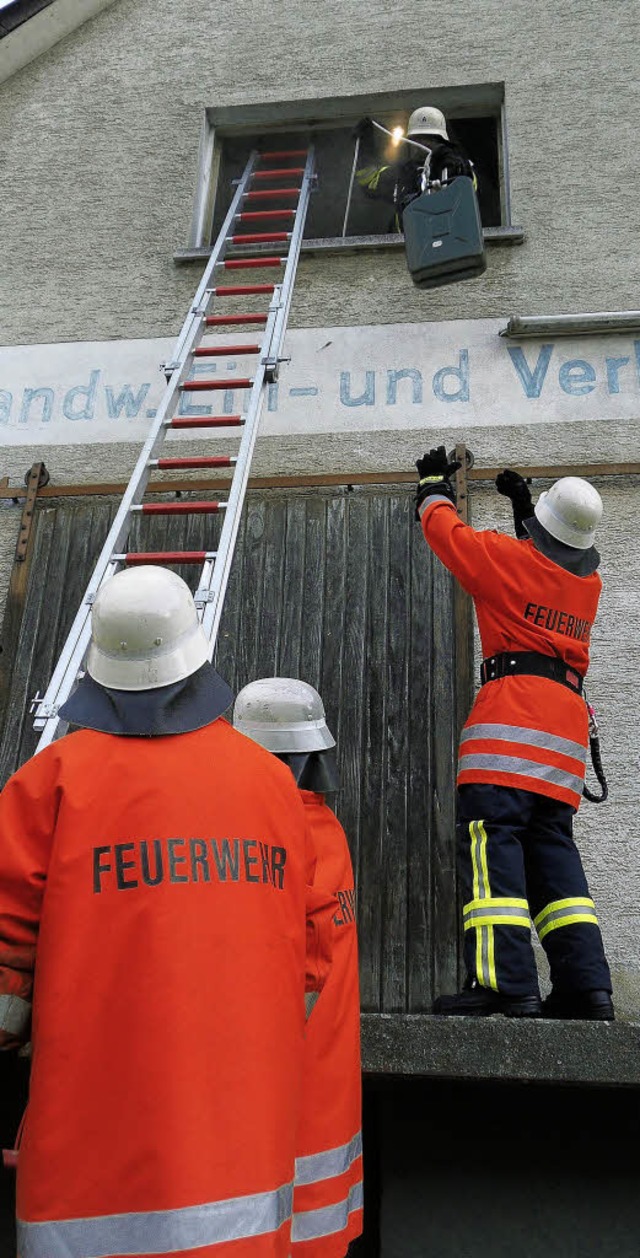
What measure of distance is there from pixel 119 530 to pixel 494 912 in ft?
6.26

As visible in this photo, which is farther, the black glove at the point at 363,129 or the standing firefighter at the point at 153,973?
the black glove at the point at 363,129

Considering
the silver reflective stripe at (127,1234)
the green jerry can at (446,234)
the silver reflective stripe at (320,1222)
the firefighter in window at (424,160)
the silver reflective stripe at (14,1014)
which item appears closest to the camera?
the silver reflective stripe at (127,1234)

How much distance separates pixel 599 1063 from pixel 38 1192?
1.36 metres

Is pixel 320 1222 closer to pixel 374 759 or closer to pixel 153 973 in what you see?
pixel 153 973

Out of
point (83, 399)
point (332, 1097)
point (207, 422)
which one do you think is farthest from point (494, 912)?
point (83, 399)

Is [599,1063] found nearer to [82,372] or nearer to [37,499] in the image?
[37,499]

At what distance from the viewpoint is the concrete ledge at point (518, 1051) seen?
2352 mm

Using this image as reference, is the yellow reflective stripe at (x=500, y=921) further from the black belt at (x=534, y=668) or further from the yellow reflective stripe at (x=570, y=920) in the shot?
the black belt at (x=534, y=668)

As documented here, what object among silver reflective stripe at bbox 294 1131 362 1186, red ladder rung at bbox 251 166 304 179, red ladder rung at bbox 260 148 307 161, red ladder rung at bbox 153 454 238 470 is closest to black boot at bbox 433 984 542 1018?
silver reflective stripe at bbox 294 1131 362 1186

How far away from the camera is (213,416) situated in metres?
5.02

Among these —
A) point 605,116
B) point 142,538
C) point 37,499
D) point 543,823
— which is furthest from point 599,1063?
point 605,116

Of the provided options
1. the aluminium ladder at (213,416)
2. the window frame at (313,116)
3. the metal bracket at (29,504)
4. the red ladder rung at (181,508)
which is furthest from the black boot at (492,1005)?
the window frame at (313,116)

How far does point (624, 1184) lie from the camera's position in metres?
2.61

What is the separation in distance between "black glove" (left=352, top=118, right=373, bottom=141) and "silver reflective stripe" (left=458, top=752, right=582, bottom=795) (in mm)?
4271
